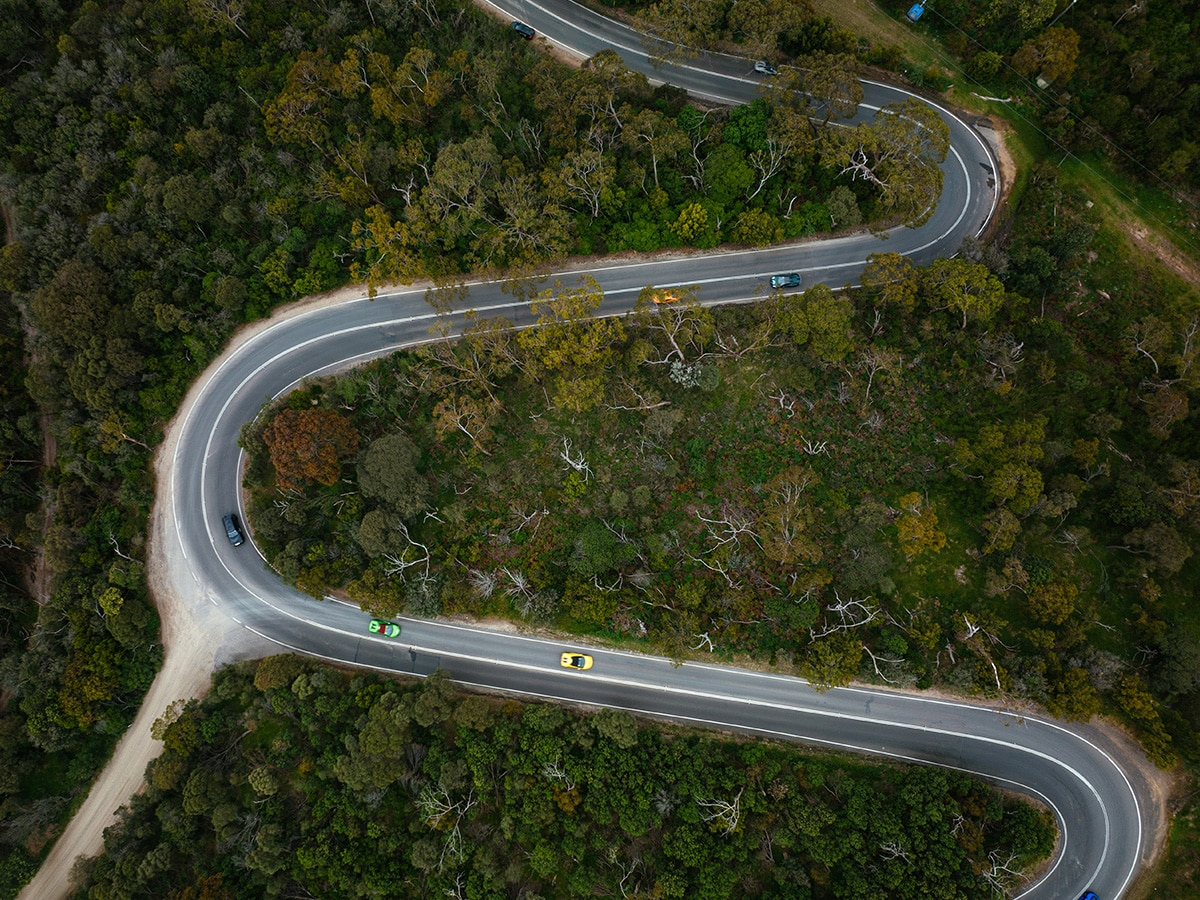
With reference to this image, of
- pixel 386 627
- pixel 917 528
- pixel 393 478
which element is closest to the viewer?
pixel 917 528

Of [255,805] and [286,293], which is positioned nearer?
[255,805]

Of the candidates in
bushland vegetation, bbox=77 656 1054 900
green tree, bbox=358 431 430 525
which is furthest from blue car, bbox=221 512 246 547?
green tree, bbox=358 431 430 525

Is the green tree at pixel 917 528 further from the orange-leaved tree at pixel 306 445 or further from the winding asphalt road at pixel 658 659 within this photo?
the orange-leaved tree at pixel 306 445

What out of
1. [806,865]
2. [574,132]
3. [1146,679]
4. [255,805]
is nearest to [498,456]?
[574,132]

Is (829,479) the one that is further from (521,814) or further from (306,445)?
(306,445)

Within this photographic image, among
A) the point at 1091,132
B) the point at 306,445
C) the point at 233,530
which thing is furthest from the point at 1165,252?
the point at 233,530

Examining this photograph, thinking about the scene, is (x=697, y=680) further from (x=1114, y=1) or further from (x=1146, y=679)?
(x=1114, y=1)
